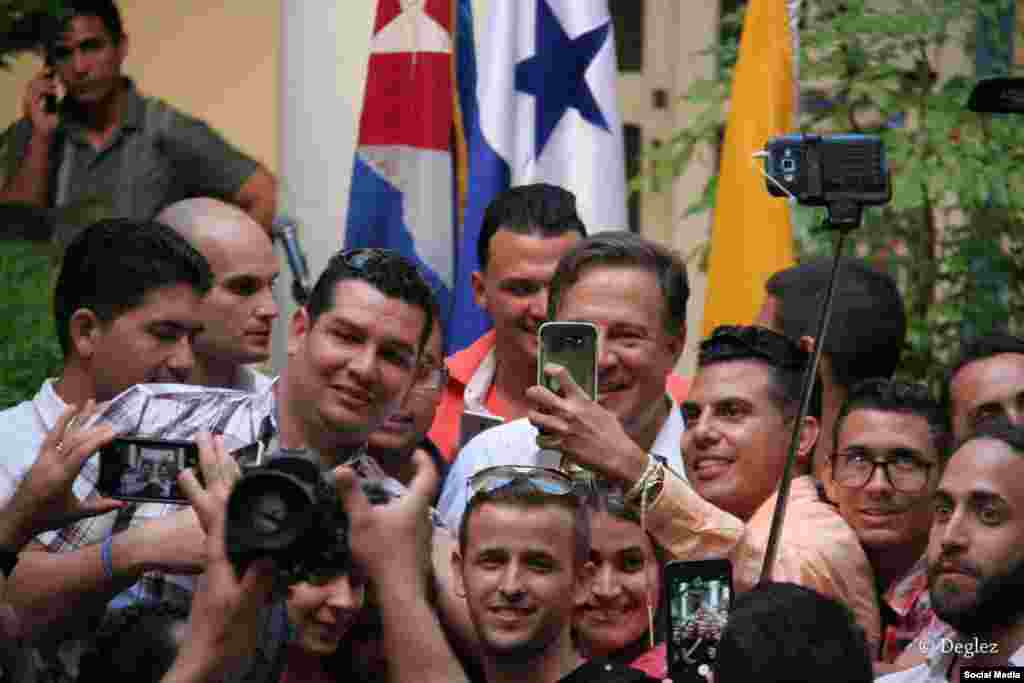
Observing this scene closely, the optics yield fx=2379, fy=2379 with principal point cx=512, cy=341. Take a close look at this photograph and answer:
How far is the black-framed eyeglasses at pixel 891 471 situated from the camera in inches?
228

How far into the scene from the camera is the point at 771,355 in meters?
6.07

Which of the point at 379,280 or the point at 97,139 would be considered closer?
the point at 379,280

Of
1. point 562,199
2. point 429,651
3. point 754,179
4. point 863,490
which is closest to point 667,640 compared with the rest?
point 429,651

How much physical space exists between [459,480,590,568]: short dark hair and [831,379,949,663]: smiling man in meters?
0.83

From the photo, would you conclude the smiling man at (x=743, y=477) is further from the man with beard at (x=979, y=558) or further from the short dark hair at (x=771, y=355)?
the man with beard at (x=979, y=558)

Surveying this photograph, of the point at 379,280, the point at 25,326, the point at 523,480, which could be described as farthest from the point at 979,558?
the point at 25,326

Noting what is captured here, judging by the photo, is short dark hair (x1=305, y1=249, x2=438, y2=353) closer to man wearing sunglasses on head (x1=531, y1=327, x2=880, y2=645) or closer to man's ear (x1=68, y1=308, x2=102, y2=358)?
man wearing sunglasses on head (x1=531, y1=327, x2=880, y2=645)

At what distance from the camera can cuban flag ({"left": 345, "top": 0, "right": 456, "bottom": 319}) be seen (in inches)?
292

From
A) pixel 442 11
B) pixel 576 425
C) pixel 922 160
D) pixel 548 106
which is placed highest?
pixel 442 11

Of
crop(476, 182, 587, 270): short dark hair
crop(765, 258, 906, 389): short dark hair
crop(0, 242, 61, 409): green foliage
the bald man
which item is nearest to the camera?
crop(765, 258, 906, 389): short dark hair

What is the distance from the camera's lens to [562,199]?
6.70 meters

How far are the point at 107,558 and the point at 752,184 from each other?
10.2ft

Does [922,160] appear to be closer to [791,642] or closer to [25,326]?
[25,326]

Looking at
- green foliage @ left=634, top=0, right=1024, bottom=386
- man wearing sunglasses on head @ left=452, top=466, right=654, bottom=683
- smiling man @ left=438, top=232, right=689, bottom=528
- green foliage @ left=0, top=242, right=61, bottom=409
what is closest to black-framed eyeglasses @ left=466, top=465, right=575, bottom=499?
man wearing sunglasses on head @ left=452, top=466, right=654, bottom=683
